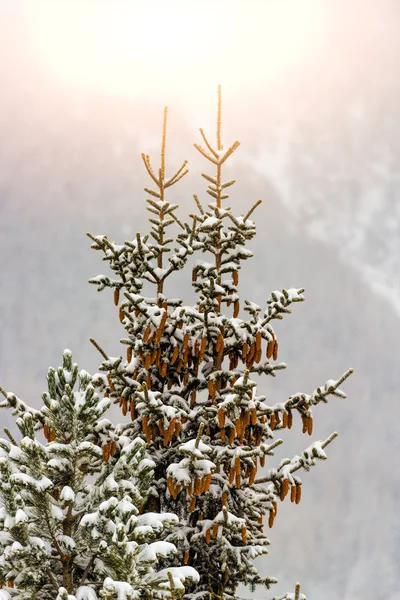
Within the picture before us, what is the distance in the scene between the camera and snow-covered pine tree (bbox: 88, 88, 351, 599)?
1211 centimetres

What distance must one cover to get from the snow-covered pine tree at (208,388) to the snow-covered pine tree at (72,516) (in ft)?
5.29

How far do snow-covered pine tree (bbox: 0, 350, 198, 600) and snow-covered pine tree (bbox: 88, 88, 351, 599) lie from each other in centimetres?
161

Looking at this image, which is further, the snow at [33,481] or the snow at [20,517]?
the snow at [33,481]

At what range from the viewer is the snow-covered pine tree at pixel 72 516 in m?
9.40

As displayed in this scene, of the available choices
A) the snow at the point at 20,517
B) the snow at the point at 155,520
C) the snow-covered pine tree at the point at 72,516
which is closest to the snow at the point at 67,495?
the snow-covered pine tree at the point at 72,516

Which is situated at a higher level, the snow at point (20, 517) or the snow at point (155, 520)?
the snow at point (155, 520)

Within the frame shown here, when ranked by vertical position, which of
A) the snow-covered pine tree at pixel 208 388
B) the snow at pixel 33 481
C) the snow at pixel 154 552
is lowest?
the snow at pixel 154 552

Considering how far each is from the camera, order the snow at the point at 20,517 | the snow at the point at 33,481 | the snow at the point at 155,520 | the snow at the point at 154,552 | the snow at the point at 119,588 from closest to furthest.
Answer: the snow at the point at 119,588, the snow at the point at 20,517, the snow at the point at 33,481, the snow at the point at 154,552, the snow at the point at 155,520

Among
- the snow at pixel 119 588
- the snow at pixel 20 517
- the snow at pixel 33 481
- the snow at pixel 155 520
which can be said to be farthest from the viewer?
the snow at pixel 155 520

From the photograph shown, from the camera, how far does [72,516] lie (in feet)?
33.7

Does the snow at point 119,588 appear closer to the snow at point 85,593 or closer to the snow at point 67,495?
the snow at point 85,593

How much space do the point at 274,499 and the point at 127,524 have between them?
423 cm

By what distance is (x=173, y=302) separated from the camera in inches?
534

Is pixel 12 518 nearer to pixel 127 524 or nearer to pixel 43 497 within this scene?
pixel 43 497
